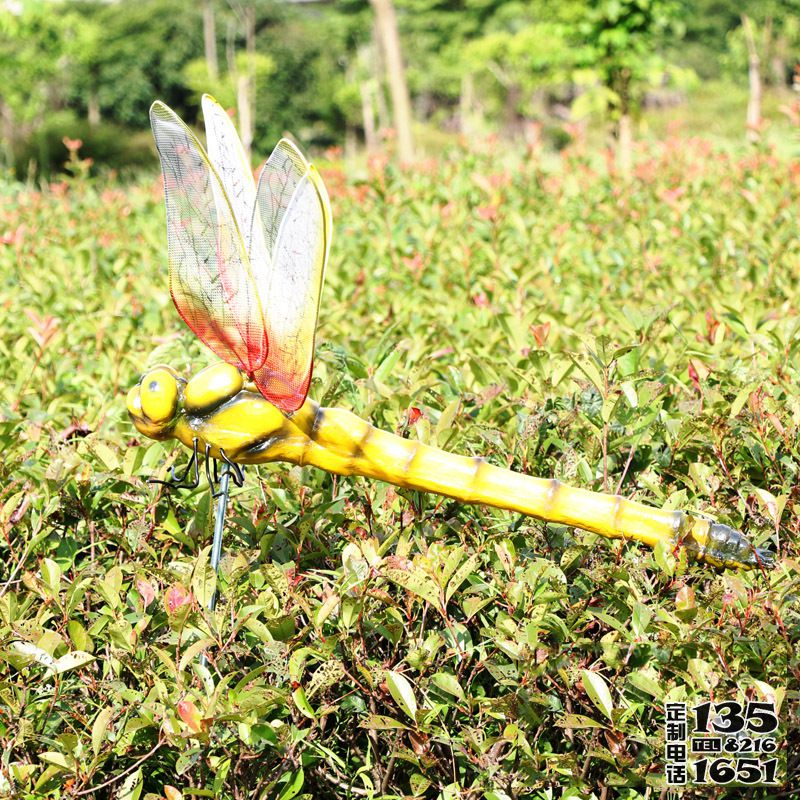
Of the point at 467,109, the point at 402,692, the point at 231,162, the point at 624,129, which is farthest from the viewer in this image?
the point at 467,109

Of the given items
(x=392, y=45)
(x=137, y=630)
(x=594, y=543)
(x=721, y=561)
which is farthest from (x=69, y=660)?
(x=392, y=45)

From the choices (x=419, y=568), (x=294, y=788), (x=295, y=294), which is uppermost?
(x=295, y=294)

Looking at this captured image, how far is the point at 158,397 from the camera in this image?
71.4 inches

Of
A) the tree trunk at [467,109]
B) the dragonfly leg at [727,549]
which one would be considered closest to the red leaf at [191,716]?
the dragonfly leg at [727,549]

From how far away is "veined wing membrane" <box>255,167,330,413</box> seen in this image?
1683mm

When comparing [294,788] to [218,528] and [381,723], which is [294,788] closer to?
[381,723]

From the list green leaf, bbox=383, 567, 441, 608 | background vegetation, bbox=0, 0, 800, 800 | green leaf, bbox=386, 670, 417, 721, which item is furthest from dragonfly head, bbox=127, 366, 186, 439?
green leaf, bbox=386, 670, 417, 721

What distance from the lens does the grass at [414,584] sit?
1.68 metres

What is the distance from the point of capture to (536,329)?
8.74 ft

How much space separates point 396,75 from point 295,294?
913 cm

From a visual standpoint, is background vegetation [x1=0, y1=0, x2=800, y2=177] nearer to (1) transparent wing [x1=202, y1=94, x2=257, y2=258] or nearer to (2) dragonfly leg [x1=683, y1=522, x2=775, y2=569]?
(1) transparent wing [x1=202, y1=94, x2=257, y2=258]

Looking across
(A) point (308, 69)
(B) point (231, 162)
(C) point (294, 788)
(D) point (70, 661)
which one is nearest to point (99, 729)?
(D) point (70, 661)

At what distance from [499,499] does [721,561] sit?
1.41ft

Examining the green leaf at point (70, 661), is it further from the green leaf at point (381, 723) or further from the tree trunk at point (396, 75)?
the tree trunk at point (396, 75)
